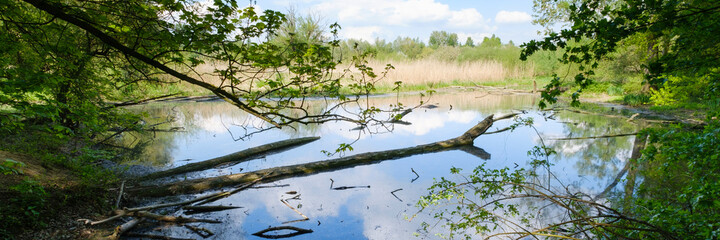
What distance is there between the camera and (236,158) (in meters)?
7.16

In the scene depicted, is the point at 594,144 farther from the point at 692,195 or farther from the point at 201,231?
the point at 201,231

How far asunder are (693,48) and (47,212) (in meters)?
5.98

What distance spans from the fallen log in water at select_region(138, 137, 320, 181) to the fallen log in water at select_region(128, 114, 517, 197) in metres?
0.79

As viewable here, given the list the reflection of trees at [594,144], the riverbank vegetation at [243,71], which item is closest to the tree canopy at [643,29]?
the riverbank vegetation at [243,71]

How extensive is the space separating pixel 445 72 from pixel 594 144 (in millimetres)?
15148

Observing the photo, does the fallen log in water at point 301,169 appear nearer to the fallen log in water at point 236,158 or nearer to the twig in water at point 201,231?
the fallen log in water at point 236,158

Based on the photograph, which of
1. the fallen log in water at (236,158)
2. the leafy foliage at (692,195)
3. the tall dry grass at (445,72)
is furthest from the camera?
the tall dry grass at (445,72)

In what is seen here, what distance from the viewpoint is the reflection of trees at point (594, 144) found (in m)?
7.01

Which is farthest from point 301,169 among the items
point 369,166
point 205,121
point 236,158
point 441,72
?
point 441,72

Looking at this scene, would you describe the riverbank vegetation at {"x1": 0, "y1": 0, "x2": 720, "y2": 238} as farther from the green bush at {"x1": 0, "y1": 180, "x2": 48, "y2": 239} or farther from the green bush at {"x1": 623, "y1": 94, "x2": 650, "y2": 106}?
the green bush at {"x1": 623, "y1": 94, "x2": 650, "y2": 106}

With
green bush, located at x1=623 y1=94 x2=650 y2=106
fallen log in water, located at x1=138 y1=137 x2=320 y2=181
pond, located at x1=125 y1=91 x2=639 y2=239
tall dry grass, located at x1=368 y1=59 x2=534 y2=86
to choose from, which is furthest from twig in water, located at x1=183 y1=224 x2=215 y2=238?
tall dry grass, located at x1=368 y1=59 x2=534 y2=86

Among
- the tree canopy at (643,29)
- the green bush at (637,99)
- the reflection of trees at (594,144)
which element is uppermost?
the tree canopy at (643,29)

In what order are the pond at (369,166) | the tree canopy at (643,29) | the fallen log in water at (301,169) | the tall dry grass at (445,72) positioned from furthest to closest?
the tall dry grass at (445,72), the fallen log in water at (301,169), the pond at (369,166), the tree canopy at (643,29)

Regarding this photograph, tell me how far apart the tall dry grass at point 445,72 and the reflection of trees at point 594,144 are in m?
10.2
